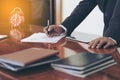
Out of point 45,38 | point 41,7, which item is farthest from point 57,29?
point 41,7

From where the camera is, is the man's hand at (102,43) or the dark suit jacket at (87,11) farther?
the dark suit jacket at (87,11)

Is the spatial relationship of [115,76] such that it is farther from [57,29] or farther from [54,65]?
[57,29]

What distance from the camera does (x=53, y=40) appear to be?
1709 millimetres

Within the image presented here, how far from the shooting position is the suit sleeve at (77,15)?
2057 mm

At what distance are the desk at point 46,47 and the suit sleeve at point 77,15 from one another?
24 centimetres

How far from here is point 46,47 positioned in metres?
1.54

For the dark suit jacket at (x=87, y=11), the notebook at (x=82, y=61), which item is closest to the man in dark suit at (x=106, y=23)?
the dark suit jacket at (x=87, y=11)

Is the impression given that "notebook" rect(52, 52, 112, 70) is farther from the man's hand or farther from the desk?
the man's hand

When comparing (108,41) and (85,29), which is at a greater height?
(108,41)

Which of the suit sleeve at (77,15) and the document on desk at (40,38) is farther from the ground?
the suit sleeve at (77,15)

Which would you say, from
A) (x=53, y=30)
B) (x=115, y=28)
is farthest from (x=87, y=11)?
(x=115, y=28)

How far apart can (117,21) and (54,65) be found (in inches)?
26.4
